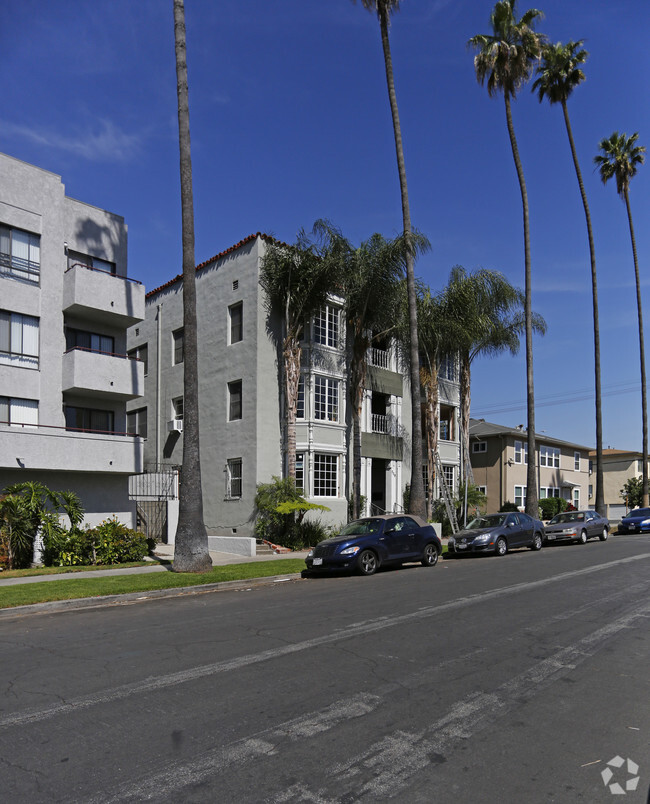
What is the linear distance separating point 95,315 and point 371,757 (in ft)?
70.1

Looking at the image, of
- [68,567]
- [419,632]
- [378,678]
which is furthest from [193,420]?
[378,678]

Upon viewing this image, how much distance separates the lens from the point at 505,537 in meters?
22.3

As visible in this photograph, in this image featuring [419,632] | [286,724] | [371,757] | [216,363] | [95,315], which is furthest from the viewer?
[216,363]

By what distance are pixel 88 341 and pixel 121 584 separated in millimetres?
12279

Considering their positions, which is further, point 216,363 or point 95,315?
point 216,363

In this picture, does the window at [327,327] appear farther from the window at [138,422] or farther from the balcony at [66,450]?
the window at [138,422]

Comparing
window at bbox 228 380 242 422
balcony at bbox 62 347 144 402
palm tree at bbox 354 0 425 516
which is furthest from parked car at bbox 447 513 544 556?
balcony at bbox 62 347 144 402

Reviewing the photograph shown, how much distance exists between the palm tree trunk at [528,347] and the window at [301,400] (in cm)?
1058

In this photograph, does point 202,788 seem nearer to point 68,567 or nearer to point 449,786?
point 449,786

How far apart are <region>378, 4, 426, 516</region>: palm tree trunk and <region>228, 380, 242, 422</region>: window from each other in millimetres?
7299

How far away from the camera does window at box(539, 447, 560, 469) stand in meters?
48.3

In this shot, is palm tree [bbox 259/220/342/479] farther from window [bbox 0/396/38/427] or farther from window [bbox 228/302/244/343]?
window [bbox 0/396/38/427]

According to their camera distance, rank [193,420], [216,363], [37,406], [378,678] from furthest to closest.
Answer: [216,363], [37,406], [193,420], [378,678]

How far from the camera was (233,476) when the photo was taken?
2745 cm
